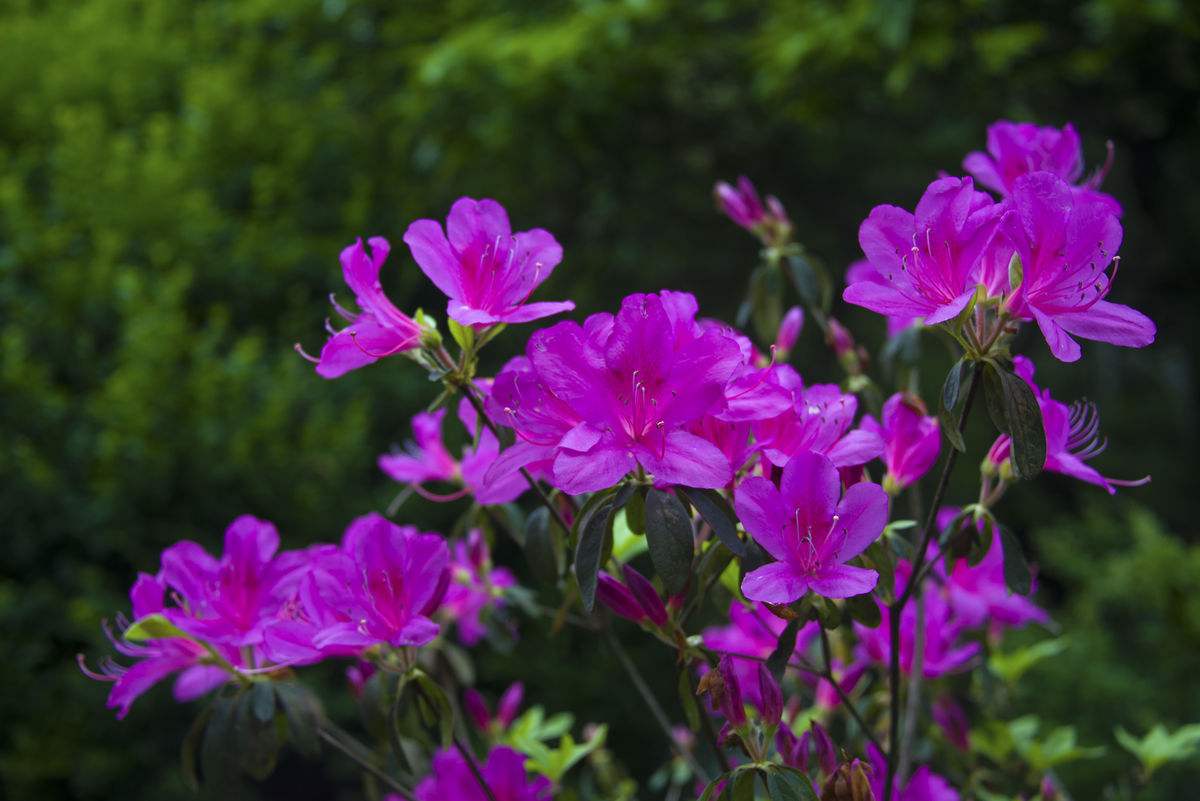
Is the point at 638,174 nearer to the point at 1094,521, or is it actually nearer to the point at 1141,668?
the point at 1094,521

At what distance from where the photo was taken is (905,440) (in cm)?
100

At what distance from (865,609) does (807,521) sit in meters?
0.11

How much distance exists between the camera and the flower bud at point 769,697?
839 millimetres

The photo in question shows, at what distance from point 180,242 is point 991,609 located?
2.65 meters

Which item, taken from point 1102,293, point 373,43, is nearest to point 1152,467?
point 373,43

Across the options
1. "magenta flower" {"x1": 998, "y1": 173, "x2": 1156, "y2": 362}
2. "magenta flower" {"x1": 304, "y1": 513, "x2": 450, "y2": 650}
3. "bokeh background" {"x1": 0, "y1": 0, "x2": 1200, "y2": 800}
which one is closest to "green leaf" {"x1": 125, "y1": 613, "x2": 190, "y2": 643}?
"magenta flower" {"x1": 304, "y1": 513, "x2": 450, "y2": 650}

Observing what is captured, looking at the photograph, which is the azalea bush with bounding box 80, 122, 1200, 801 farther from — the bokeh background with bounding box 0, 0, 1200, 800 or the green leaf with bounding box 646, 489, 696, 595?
the bokeh background with bounding box 0, 0, 1200, 800

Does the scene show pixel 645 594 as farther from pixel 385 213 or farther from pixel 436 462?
pixel 385 213

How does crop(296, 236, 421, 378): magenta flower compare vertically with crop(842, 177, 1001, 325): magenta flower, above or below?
above

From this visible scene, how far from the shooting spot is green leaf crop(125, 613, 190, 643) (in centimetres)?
91

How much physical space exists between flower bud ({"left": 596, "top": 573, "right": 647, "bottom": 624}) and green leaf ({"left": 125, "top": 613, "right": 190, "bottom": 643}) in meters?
0.33

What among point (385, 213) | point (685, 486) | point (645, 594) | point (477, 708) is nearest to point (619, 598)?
point (645, 594)

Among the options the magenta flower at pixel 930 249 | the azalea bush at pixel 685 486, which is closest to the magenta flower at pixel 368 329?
the azalea bush at pixel 685 486

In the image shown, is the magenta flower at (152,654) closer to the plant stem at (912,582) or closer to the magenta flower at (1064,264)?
the plant stem at (912,582)
